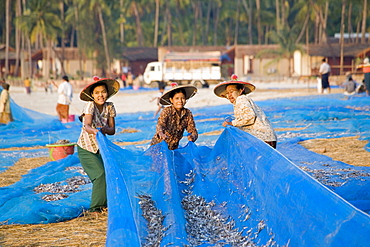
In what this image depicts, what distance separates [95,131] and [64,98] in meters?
8.55

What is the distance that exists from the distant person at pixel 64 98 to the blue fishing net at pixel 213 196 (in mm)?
5665

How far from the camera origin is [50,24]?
153ft

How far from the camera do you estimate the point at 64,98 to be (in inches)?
523

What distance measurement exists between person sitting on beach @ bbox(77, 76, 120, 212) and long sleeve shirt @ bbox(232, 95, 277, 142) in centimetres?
122

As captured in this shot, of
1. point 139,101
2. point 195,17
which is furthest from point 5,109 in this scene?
point 195,17

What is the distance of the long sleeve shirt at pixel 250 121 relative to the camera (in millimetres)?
5562

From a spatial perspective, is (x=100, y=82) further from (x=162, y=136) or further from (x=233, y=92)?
(x=233, y=92)

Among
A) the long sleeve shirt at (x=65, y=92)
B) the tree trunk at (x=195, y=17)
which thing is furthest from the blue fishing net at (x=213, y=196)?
the tree trunk at (x=195, y=17)

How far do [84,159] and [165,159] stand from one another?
73cm

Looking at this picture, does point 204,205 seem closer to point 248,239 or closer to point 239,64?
point 248,239

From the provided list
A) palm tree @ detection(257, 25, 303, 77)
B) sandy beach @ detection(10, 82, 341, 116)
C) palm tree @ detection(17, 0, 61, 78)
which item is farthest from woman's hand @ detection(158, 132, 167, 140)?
palm tree @ detection(17, 0, 61, 78)

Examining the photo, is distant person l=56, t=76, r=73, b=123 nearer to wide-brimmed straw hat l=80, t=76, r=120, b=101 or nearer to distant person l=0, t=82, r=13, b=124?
distant person l=0, t=82, r=13, b=124

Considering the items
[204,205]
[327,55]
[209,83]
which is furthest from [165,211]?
[327,55]

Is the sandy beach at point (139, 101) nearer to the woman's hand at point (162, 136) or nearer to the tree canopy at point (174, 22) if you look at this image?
the woman's hand at point (162, 136)
